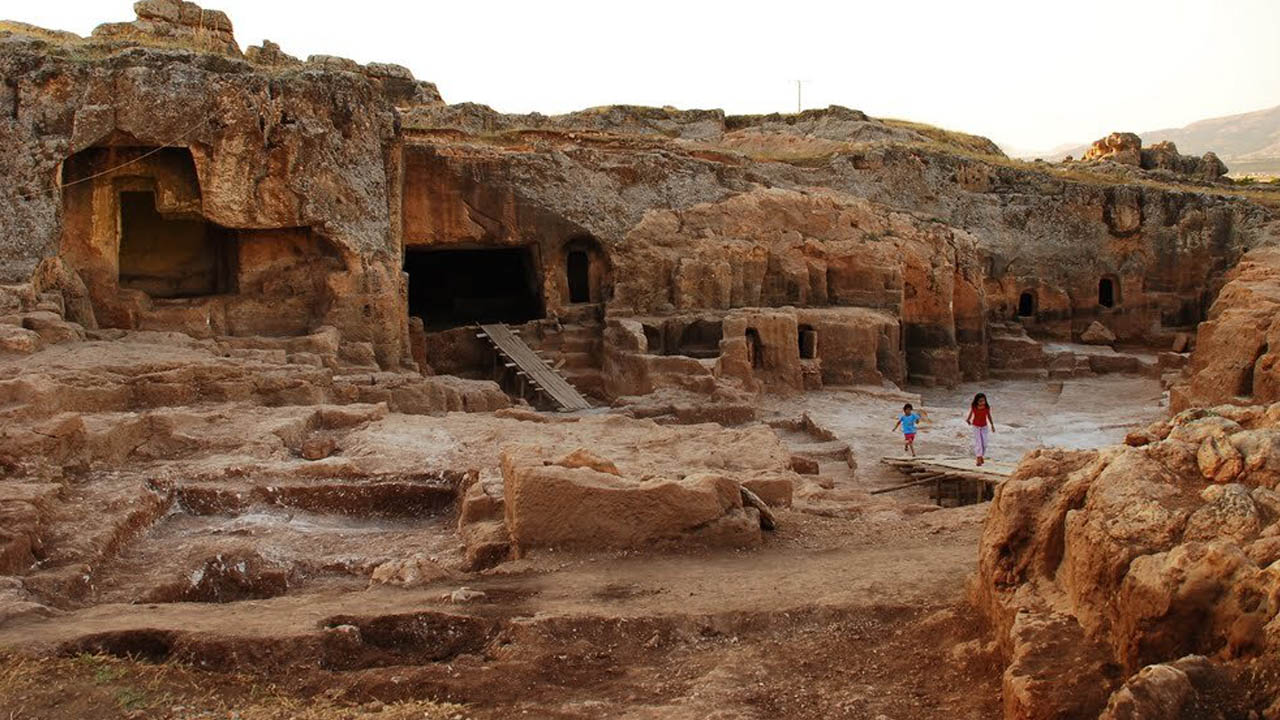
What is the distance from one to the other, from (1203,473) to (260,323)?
13.9 meters

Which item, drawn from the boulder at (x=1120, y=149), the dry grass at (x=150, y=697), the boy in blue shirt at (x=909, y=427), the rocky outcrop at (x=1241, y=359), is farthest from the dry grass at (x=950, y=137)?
the dry grass at (x=150, y=697)

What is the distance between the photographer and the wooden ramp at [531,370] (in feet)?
56.3

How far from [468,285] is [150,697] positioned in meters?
19.6

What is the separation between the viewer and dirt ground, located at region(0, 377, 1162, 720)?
475 centimetres

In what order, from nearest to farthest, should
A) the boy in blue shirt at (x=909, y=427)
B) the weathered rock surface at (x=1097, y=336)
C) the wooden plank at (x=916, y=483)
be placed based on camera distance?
the wooden plank at (x=916, y=483), the boy in blue shirt at (x=909, y=427), the weathered rock surface at (x=1097, y=336)

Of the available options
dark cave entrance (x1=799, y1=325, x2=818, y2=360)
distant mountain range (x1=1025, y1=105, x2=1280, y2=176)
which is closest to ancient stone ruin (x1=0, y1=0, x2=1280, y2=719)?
dark cave entrance (x1=799, y1=325, x2=818, y2=360)

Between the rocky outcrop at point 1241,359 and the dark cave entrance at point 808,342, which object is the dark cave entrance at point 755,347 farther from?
the rocky outcrop at point 1241,359

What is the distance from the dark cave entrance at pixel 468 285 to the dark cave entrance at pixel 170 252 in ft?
18.8

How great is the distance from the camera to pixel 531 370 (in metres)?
18.1

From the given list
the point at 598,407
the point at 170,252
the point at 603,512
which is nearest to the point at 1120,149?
the point at 598,407

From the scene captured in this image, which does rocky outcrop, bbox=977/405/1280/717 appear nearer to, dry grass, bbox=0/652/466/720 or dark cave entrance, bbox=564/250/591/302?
dry grass, bbox=0/652/466/720

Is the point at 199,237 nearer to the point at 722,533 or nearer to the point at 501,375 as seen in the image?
the point at 501,375

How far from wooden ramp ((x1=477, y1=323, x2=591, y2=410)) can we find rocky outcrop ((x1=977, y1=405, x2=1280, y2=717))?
38.9 feet

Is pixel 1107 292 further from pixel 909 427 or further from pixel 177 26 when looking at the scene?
pixel 177 26
